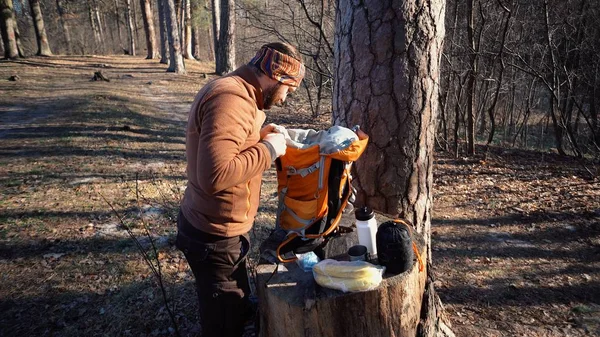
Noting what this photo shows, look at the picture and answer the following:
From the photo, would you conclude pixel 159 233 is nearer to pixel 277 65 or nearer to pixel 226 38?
pixel 277 65

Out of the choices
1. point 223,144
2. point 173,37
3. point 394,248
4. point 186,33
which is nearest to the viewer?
point 223,144

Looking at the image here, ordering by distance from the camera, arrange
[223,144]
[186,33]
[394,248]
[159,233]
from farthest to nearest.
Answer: [186,33] → [159,233] → [394,248] → [223,144]

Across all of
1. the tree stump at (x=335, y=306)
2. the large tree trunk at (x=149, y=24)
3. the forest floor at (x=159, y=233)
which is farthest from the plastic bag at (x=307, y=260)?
the large tree trunk at (x=149, y=24)

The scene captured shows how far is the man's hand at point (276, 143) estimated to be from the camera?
1.91 metres

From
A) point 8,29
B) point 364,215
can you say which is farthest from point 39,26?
point 364,215

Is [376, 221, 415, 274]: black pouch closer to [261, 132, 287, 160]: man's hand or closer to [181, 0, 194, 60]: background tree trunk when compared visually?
[261, 132, 287, 160]: man's hand

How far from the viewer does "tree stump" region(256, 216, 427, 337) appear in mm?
1721

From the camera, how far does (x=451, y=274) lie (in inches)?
160

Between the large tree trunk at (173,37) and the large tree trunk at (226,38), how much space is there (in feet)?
7.00

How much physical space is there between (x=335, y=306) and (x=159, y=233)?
311 centimetres

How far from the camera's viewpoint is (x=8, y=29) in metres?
17.5

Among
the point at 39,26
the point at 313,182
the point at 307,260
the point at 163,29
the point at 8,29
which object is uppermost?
the point at 39,26

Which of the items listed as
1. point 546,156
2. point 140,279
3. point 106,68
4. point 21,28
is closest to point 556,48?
point 546,156

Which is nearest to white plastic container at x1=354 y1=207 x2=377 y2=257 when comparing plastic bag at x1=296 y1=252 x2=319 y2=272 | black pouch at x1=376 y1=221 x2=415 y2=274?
black pouch at x1=376 y1=221 x2=415 y2=274
